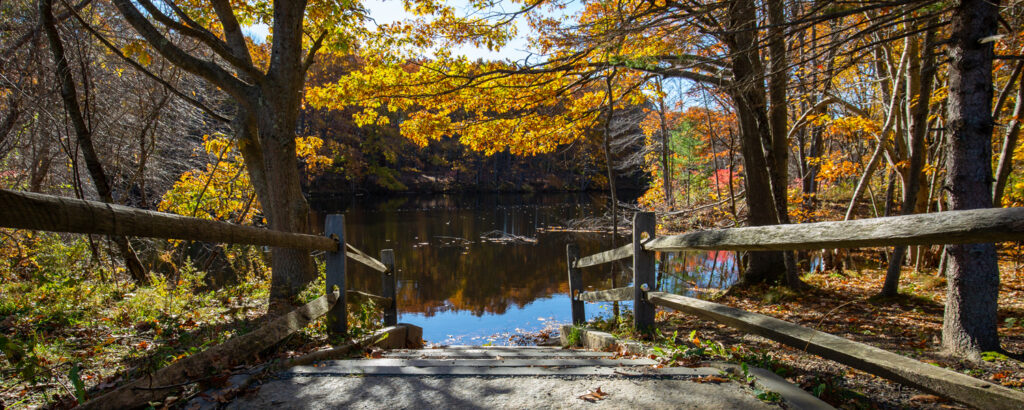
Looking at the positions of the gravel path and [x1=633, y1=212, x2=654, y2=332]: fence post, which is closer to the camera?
the gravel path

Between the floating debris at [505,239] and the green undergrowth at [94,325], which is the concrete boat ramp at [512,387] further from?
the floating debris at [505,239]

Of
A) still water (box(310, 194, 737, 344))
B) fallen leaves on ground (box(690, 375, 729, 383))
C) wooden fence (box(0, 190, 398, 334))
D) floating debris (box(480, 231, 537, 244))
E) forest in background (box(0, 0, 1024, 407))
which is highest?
forest in background (box(0, 0, 1024, 407))

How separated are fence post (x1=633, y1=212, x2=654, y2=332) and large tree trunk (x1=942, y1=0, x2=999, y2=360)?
214 cm

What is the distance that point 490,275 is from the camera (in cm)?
1609

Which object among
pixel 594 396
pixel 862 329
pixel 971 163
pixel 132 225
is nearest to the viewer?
pixel 132 225

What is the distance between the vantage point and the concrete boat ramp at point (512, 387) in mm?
2322

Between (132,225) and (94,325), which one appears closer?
(132,225)

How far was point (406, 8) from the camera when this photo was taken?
858cm

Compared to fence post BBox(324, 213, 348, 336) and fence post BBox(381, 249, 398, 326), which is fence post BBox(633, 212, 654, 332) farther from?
fence post BBox(381, 249, 398, 326)

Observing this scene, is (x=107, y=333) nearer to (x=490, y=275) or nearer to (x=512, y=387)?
(x=512, y=387)

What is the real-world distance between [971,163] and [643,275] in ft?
7.91

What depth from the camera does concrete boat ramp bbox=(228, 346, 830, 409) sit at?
232cm

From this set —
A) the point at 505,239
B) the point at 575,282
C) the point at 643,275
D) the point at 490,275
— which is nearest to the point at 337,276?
the point at 643,275

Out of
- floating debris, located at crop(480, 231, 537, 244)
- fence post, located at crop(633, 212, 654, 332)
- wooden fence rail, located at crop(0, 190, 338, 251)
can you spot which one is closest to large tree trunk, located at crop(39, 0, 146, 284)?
wooden fence rail, located at crop(0, 190, 338, 251)
